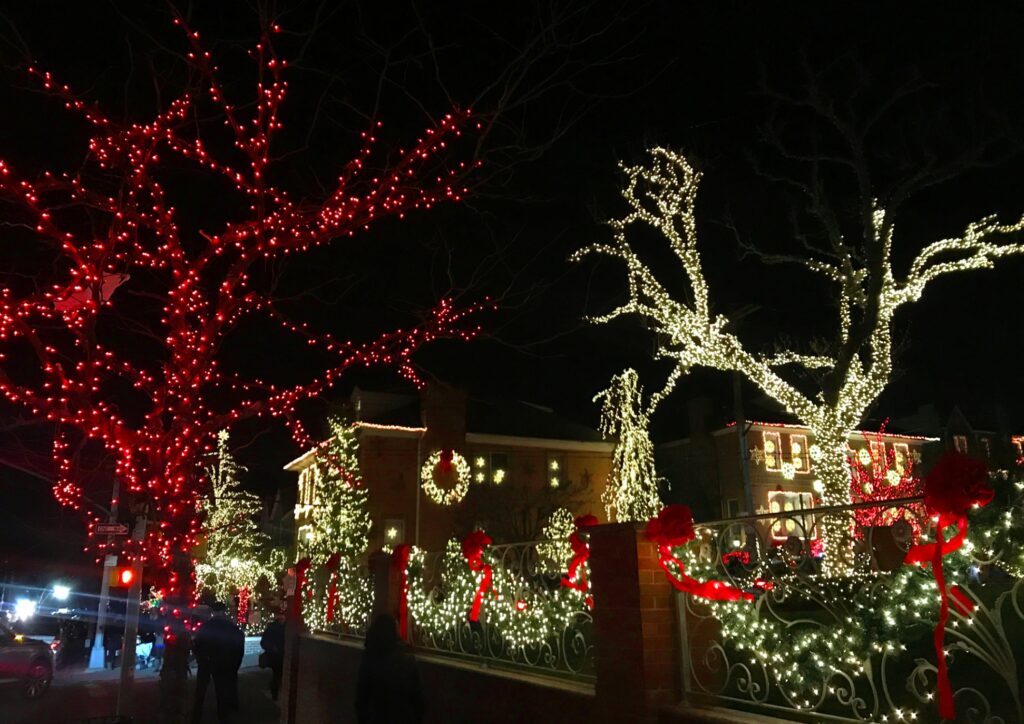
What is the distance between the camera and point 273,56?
754cm

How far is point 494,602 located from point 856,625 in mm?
3985

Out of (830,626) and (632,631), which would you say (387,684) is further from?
(830,626)

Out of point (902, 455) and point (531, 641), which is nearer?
point (531, 641)

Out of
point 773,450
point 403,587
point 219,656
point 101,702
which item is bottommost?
A: point 101,702

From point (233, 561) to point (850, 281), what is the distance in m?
32.4

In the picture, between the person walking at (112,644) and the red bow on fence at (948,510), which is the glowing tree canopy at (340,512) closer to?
the person walking at (112,644)

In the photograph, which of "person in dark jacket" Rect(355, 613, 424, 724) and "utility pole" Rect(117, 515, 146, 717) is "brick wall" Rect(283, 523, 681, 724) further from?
"utility pole" Rect(117, 515, 146, 717)

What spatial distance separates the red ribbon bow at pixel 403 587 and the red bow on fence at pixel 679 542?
461 centimetres

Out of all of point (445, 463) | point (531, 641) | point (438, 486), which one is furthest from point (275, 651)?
point (445, 463)

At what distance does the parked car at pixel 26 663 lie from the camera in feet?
50.2

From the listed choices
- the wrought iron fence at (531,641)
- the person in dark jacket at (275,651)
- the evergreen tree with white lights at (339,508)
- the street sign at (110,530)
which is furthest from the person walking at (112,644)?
the wrought iron fence at (531,641)

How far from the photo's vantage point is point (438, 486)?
1203 inches

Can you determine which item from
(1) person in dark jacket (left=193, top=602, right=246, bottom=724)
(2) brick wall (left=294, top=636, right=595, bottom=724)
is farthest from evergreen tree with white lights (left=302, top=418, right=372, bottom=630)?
(2) brick wall (left=294, top=636, right=595, bottom=724)

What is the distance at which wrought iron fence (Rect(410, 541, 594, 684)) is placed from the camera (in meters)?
6.31
